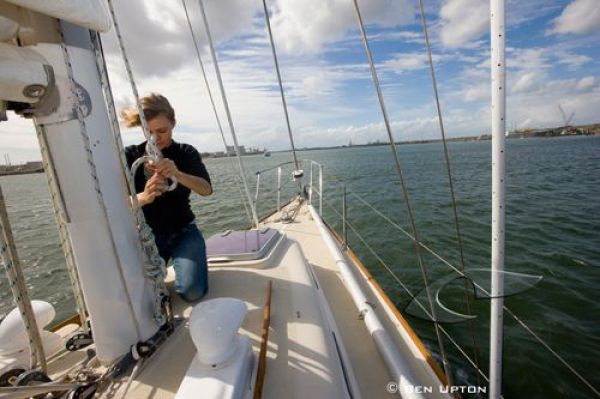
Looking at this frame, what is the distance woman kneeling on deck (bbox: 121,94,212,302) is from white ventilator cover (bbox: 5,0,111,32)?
759mm

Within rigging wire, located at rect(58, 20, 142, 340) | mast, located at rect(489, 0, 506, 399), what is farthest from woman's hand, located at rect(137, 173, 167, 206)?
mast, located at rect(489, 0, 506, 399)

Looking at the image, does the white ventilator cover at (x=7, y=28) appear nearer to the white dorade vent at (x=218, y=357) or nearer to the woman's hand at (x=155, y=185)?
the woman's hand at (x=155, y=185)

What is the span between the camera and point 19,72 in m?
0.79

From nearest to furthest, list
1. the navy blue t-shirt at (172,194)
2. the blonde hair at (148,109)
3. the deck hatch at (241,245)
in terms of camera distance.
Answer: the blonde hair at (148,109)
the navy blue t-shirt at (172,194)
the deck hatch at (241,245)

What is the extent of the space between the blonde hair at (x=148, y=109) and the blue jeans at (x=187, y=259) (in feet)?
2.64

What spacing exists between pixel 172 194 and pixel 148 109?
0.61 m

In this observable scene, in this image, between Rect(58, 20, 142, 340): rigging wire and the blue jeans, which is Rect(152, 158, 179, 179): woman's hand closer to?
Rect(58, 20, 142, 340): rigging wire

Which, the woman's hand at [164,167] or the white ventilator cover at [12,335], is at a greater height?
the woman's hand at [164,167]

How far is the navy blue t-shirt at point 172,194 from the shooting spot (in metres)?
2.06

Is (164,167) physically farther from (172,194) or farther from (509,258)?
(509,258)

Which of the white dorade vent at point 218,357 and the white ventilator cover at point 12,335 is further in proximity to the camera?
the white ventilator cover at point 12,335

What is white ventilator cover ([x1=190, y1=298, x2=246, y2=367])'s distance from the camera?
0.98 meters

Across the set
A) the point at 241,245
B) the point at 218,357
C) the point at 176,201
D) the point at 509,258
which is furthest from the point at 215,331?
the point at 509,258

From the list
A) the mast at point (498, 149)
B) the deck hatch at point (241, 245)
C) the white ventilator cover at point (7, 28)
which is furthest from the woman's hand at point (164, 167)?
the mast at point (498, 149)
